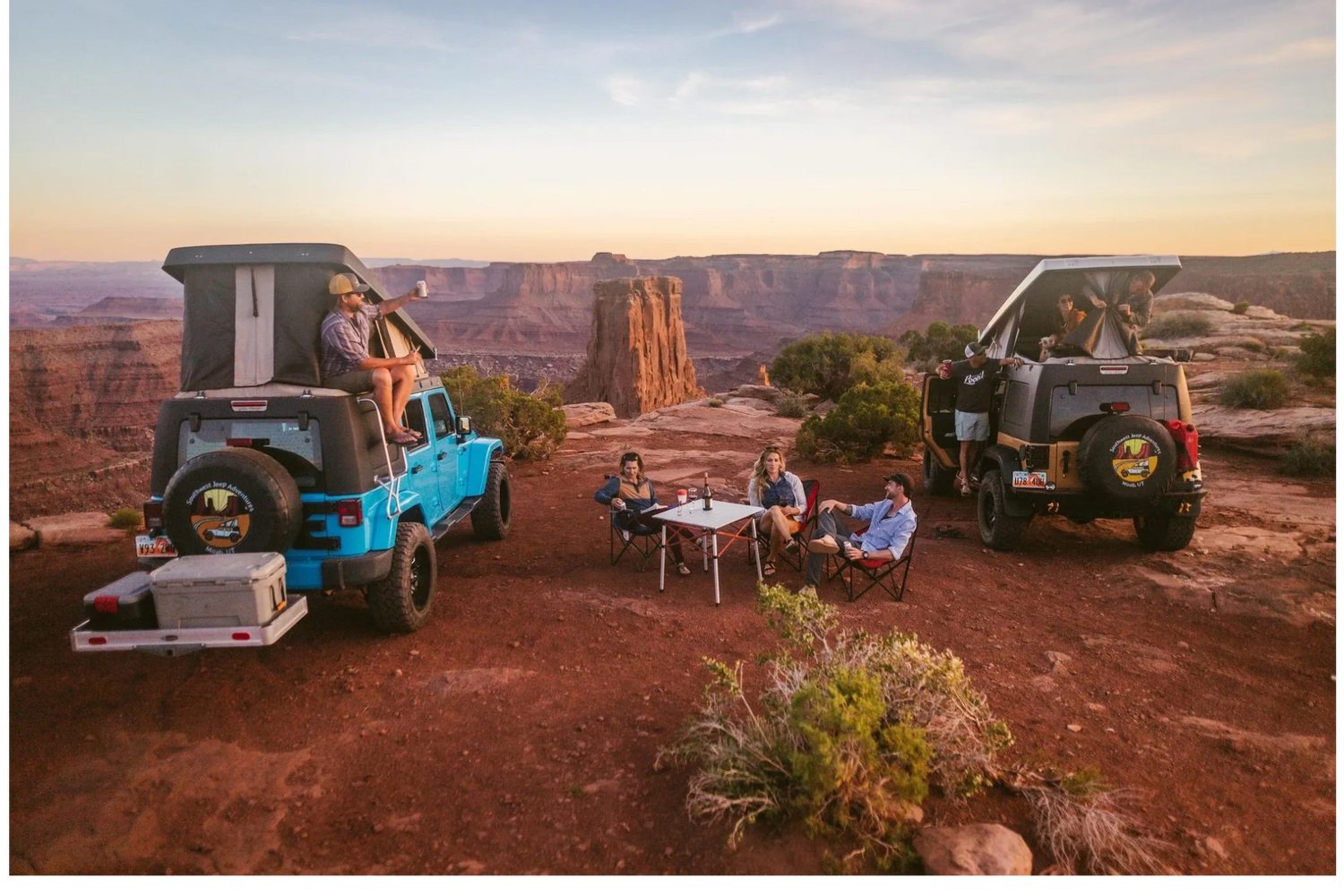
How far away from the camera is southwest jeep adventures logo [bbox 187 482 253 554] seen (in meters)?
4.91

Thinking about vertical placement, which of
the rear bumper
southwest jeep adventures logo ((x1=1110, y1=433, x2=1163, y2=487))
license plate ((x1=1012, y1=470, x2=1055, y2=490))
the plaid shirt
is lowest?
the rear bumper

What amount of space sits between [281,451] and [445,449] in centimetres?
234

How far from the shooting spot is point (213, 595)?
4.48 meters

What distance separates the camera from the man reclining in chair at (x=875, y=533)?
6609mm

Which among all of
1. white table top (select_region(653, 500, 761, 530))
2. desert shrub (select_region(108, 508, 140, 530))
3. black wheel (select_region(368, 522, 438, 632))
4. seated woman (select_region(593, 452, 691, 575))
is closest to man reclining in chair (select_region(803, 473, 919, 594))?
white table top (select_region(653, 500, 761, 530))

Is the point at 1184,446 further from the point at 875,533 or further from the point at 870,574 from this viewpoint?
the point at 870,574

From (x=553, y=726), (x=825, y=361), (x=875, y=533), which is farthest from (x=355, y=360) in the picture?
(x=825, y=361)

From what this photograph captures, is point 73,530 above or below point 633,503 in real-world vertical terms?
below

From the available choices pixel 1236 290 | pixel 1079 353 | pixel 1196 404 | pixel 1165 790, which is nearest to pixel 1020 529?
pixel 1079 353

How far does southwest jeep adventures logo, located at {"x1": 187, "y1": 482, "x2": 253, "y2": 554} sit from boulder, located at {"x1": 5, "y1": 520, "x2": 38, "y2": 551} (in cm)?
560

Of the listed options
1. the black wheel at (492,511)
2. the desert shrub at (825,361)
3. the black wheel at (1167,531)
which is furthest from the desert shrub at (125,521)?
the desert shrub at (825,361)

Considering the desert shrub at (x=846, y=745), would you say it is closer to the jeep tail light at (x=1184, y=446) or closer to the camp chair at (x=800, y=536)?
the camp chair at (x=800, y=536)

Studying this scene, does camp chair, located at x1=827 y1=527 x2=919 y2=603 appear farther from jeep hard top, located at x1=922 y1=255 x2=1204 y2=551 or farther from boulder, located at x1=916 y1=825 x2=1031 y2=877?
boulder, located at x1=916 y1=825 x2=1031 y2=877

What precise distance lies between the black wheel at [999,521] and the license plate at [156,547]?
7.62 m
